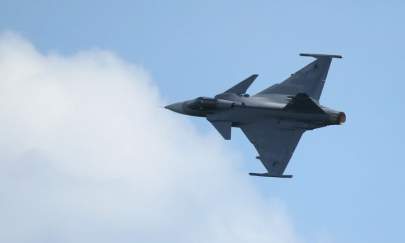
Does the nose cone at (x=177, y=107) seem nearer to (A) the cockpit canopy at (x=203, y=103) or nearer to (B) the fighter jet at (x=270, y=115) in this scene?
(B) the fighter jet at (x=270, y=115)

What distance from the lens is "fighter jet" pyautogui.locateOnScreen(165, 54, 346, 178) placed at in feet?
202

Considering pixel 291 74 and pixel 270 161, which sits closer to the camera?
pixel 270 161

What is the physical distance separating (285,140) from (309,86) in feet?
15.6

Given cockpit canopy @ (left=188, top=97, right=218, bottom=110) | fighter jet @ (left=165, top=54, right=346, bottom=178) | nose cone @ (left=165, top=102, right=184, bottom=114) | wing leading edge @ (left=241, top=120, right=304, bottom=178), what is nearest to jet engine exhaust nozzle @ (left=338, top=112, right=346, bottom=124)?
fighter jet @ (left=165, top=54, right=346, bottom=178)

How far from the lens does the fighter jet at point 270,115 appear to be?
61562 millimetres

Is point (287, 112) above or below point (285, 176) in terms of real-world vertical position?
above

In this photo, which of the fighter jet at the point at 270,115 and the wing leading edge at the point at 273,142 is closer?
the wing leading edge at the point at 273,142

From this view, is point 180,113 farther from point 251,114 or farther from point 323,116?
point 323,116

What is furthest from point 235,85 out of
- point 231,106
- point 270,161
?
point 270,161

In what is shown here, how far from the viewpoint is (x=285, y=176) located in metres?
59.9

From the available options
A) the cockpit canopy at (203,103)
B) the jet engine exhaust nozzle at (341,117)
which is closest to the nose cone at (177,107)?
the cockpit canopy at (203,103)

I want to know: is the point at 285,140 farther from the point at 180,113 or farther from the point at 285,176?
the point at 180,113

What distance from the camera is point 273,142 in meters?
62.1

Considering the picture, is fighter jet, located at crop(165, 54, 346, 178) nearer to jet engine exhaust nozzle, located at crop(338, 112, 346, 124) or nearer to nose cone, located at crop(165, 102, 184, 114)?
jet engine exhaust nozzle, located at crop(338, 112, 346, 124)
